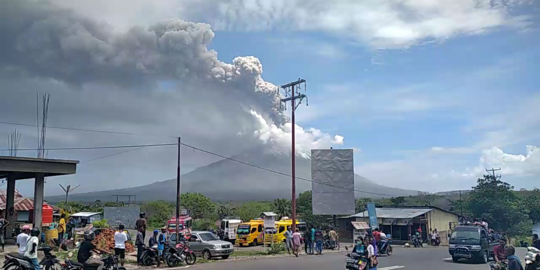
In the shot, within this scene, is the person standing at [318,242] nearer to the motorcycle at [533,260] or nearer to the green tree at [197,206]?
the motorcycle at [533,260]

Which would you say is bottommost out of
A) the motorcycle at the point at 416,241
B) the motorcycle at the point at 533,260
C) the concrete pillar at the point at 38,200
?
the motorcycle at the point at 416,241

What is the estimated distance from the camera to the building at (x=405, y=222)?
135ft

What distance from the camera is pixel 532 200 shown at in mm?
59906

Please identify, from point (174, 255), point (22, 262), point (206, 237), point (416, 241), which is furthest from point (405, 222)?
point (22, 262)

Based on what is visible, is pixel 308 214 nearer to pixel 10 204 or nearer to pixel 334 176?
pixel 334 176

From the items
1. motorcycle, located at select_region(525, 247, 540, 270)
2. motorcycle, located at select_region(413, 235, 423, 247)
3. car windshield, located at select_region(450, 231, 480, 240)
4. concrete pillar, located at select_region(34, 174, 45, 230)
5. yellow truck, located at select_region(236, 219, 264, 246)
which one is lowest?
motorcycle, located at select_region(413, 235, 423, 247)

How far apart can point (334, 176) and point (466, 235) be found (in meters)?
12.4

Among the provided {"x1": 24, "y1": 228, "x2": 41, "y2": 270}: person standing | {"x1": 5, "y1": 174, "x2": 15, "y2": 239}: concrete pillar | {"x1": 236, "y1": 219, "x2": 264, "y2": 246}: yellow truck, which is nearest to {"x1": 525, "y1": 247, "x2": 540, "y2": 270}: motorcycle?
{"x1": 24, "y1": 228, "x2": 41, "y2": 270}: person standing

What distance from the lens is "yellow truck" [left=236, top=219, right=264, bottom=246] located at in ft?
112

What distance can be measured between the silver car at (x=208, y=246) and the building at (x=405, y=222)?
1977cm

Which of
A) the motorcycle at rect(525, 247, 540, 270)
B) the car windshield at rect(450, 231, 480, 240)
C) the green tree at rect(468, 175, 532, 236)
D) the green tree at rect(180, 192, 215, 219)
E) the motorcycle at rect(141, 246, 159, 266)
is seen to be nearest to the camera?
the motorcycle at rect(525, 247, 540, 270)

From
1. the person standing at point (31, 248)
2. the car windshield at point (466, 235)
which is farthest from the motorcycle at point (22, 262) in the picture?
the car windshield at point (466, 235)

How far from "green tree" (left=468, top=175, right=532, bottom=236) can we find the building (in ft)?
36.6

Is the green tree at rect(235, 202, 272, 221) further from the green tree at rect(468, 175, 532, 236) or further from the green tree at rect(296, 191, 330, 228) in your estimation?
the green tree at rect(468, 175, 532, 236)
